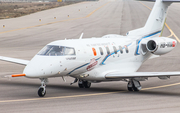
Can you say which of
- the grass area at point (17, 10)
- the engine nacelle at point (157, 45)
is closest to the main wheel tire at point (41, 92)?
the engine nacelle at point (157, 45)

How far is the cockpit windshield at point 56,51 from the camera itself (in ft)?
55.1

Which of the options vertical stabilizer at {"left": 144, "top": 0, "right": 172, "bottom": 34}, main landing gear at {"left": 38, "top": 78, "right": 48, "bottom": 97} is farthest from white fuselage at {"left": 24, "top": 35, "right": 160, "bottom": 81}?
vertical stabilizer at {"left": 144, "top": 0, "right": 172, "bottom": 34}

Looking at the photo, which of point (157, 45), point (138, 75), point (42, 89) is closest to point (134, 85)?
point (138, 75)

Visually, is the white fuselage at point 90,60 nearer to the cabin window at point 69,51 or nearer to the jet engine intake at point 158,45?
the cabin window at point 69,51

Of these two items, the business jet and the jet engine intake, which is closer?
the business jet

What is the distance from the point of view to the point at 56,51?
1697cm

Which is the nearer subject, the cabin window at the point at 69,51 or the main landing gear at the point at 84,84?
the cabin window at the point at 69,51

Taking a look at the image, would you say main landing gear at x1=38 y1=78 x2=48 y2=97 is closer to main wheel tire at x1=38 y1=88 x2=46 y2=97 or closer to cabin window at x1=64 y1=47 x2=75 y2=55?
main wheel tire at x1=38 y1=88 x2=46 y2=97

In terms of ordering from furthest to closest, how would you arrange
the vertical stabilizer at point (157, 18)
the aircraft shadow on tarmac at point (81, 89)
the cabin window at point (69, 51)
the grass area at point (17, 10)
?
the grass area at point (17, 10)
the vertical stabilizer at point (157, 18)
the aircraft shadow on tarmac at point (81, 89)
the cabin window at point (69, 51)

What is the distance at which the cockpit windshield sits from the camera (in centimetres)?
1679

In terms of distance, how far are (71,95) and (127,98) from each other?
291 cm

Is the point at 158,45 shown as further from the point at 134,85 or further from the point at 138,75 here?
the point at 138,75

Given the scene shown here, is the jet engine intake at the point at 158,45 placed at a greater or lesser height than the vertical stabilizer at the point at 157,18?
lesser

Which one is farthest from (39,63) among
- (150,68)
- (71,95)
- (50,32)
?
(50,32)
